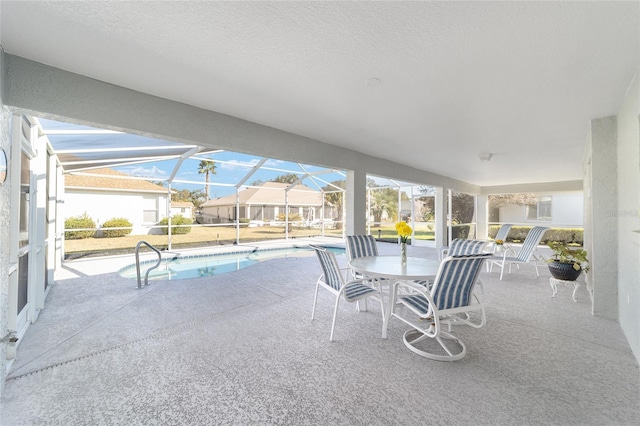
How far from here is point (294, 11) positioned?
1793 millimetres

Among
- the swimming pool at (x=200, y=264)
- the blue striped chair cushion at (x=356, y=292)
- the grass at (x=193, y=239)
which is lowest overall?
the swimming pool at (x=200, y=264)

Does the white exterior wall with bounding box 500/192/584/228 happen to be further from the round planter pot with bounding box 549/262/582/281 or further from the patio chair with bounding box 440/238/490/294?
the patio chair with bounding box 440/238/490/294

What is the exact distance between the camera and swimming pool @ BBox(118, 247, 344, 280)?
6.89 meters

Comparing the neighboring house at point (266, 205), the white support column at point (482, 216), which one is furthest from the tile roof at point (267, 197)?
the white support column at point (482, 216)

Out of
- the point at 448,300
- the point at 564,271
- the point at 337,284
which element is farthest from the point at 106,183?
the point at 564,271

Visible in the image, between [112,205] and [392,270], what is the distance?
42.7ft

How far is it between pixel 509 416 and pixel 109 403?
2.87 metres

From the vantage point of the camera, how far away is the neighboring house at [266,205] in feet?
45.5

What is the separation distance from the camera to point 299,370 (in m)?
2.42

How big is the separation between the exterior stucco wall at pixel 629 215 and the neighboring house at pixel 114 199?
1259cm

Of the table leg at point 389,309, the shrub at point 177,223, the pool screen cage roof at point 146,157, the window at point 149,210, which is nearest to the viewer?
the table leg at point 389,309

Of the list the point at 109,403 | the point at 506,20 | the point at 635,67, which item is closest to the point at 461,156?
the point at 635,67

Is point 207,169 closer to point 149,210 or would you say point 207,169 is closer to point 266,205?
point 149,210

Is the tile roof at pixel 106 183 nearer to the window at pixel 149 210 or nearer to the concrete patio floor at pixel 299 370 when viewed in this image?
the window at pixel 149 210
